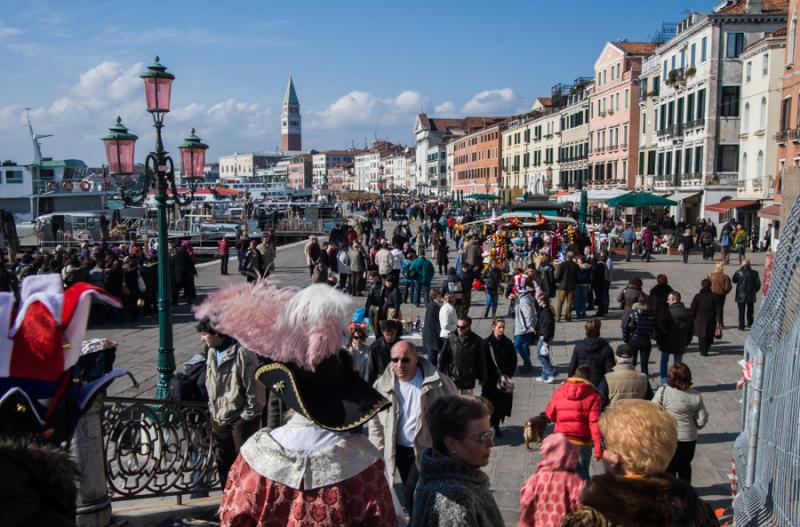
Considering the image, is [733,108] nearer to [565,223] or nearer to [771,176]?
[771,176]

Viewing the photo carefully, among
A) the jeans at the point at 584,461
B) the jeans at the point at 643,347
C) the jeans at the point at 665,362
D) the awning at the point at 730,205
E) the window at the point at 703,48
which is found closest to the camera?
the jeans at the point at 584,461

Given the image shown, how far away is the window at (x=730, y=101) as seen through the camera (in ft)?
115

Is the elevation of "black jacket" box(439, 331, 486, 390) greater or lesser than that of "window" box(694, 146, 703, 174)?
lesser

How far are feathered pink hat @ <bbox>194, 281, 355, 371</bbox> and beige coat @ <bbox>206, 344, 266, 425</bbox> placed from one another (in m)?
2.33

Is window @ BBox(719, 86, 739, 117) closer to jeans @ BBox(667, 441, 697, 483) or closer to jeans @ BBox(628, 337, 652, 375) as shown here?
jeans @ BBox(628, 337, 652, 375)

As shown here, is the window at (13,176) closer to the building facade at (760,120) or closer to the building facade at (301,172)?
Result: the building facade at (760,120)

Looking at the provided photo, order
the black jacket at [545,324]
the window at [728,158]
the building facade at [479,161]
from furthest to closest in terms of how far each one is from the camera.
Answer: the building facade at [479,161] < the window at [728,158] < the black jacket at [545,324]

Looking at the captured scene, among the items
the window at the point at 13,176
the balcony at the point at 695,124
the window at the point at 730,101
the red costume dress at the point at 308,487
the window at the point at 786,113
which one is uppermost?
the window at the point at 730,101

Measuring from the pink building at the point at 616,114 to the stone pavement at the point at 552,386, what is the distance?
95.8 ft

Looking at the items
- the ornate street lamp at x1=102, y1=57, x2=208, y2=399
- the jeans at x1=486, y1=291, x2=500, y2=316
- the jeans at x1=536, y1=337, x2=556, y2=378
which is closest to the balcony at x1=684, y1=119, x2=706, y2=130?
the jeans at x1=486, y1=291, x2=500, y2=316

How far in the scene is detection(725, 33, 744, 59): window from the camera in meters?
34.8

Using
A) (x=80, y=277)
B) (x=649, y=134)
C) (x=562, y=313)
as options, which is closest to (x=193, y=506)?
(x=80, y=277)

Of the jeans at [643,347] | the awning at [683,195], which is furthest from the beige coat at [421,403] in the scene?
the awning at [683,195]

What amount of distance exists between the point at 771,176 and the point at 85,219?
33.3m
